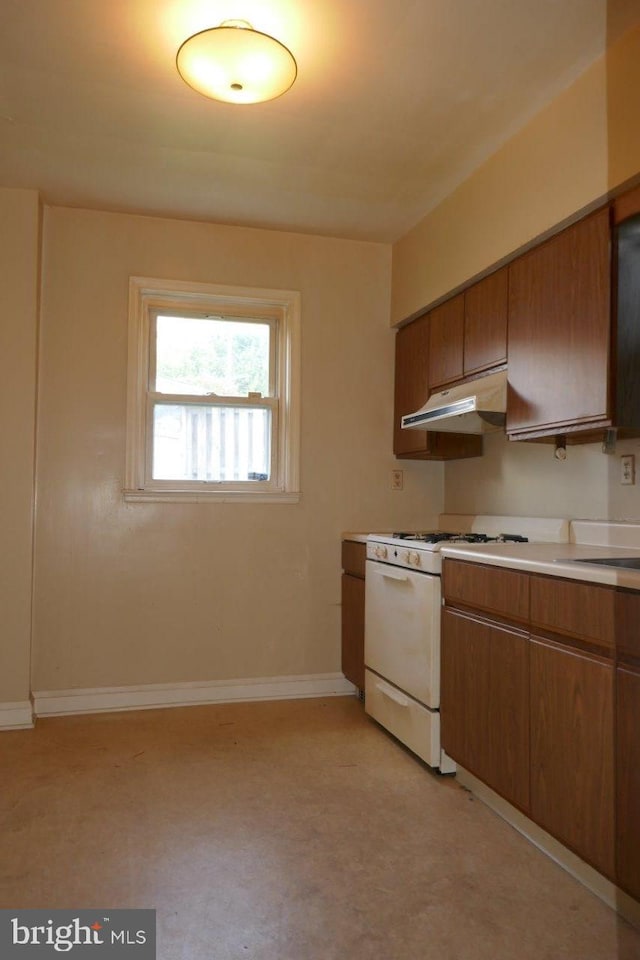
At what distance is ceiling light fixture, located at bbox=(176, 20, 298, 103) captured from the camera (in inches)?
74.7

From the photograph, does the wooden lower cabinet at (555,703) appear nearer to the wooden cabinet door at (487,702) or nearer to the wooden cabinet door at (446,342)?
the wooden cabinet door at (487,702)

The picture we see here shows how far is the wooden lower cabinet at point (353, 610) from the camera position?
3.35 m

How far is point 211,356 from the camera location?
361 centimetres

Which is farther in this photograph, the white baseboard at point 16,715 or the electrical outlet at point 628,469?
the white baseboard at point 16,715

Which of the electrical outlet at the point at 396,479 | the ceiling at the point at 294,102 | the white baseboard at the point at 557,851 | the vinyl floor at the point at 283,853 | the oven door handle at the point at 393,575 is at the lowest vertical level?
the vinyl floor at the point at 283,853

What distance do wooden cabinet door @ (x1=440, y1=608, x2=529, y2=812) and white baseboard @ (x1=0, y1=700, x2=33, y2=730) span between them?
196 centimetres

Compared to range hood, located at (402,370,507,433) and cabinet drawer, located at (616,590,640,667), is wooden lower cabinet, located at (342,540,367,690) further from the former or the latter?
cabinet drawer, located at (616,590,640,667)

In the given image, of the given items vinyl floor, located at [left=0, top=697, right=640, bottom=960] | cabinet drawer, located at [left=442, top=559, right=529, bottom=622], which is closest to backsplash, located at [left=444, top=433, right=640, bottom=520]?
cabinet drawer, located at [left=442, top=559, right=529, bottom=622]

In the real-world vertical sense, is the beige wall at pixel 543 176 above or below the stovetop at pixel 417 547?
above

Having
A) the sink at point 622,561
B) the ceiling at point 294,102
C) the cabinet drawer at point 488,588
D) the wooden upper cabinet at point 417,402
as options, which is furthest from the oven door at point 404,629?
the ceiling at point 294,102

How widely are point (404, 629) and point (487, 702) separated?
63 cm

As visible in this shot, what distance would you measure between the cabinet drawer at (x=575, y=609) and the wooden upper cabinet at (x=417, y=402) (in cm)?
157

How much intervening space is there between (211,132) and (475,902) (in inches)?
111

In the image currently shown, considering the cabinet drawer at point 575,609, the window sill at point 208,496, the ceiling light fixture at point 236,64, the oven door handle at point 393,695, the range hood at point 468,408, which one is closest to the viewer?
the cabinet drawer at point 575,609
